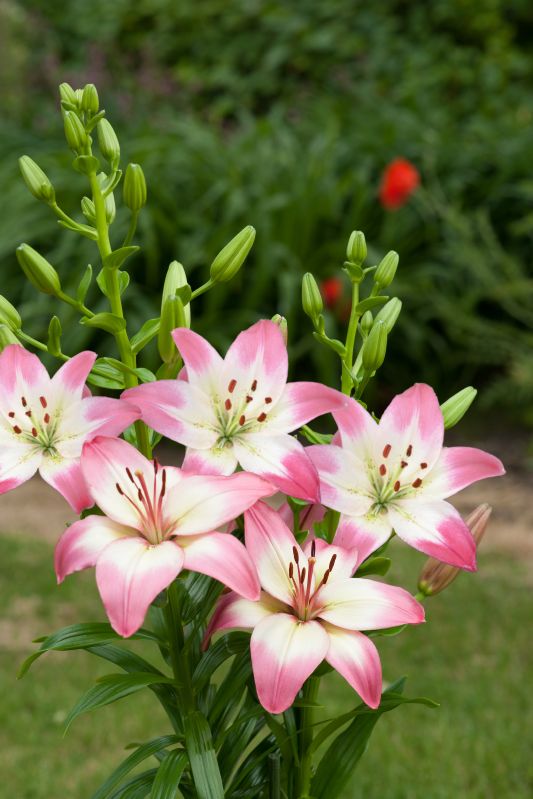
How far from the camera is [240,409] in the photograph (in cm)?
90

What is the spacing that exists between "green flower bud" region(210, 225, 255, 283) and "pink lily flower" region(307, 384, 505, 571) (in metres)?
0.21

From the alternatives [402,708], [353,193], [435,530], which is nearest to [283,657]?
[435,530]

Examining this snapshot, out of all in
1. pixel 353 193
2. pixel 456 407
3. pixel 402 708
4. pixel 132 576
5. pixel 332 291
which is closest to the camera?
pixel 132 576

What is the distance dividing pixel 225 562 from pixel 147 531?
0.26ft

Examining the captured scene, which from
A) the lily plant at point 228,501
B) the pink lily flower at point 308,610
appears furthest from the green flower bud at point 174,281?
the pink lily flower at point 308,610

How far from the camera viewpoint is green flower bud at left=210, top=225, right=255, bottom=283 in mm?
1004

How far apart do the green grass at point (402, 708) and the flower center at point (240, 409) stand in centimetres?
157

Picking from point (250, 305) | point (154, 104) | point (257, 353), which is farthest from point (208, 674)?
point (154, 104)

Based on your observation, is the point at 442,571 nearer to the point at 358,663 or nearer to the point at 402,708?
the point at 358,663

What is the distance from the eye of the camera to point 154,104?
21.6 ft

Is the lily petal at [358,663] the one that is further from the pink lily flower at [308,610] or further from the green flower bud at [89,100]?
the green flower bud at [89,100]

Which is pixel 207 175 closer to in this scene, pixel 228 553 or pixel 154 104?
pixel 154 104

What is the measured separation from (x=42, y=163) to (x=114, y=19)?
3097mm

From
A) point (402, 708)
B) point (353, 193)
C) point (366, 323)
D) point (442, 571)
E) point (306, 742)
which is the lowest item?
point (353, 193)
